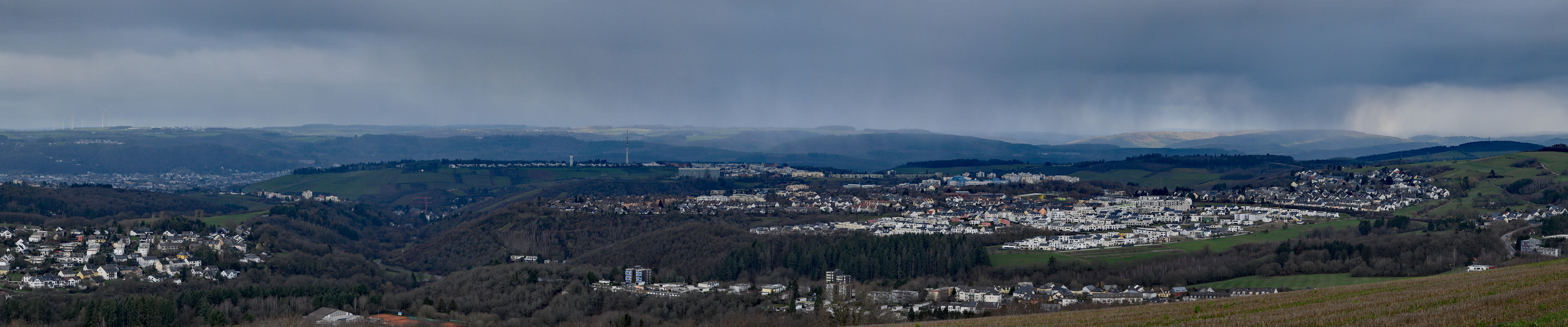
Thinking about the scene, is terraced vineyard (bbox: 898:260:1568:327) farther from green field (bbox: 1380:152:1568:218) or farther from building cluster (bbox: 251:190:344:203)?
building cluster (bbox: 251:190:344:203)

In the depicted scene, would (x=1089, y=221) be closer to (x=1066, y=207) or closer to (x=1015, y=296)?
(x=1066, y=207)

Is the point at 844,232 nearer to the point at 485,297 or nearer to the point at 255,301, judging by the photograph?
the point at 485,297

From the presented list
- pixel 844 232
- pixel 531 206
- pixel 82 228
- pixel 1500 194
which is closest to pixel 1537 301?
pixel 844 232

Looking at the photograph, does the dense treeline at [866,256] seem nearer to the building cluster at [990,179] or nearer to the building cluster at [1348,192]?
the building cluster at [1348,192]

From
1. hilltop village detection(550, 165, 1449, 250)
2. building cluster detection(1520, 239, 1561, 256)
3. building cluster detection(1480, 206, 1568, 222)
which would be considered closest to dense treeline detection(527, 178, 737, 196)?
hilltop village detection(550, 165, 1449, 250)

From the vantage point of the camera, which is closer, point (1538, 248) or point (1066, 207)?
point (1538, 248)

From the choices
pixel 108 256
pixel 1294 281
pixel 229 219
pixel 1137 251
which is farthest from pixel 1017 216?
pixel 229 219

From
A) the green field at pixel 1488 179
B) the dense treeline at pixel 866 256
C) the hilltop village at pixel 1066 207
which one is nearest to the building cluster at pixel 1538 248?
the green field at pixel 1488 179
